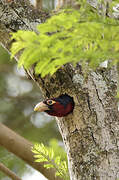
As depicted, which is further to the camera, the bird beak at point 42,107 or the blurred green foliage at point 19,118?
the blurred green foliage at point 19,118

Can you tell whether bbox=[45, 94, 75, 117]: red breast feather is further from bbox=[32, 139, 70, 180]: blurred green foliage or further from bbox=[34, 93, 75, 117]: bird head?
bbox=[32, 139, 70, 180]: blurred green foliage

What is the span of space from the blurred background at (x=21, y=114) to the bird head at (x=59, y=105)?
192 centimetres

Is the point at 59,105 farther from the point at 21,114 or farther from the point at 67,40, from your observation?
the point at 21,114

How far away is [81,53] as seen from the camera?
1.42 metres

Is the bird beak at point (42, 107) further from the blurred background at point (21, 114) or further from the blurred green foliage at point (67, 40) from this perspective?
the blurred background at point (21, 114)

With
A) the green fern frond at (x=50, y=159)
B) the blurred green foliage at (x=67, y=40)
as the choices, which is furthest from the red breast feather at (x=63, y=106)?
the blurred green foliage at (x=67, y=40)

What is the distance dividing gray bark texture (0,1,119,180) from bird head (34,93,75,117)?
1.5 inches

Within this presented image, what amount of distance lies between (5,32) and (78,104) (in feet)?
2.51

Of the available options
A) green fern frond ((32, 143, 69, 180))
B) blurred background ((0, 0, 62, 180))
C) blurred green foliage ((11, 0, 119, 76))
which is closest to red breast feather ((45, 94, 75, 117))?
green fern frond ((32, 143, 69, 180))

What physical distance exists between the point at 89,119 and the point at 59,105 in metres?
0.25

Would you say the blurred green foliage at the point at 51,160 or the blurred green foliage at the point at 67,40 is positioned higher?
the blurred green foliage at the point at 67,40

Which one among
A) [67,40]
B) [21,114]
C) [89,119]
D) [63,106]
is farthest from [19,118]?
[67,40]

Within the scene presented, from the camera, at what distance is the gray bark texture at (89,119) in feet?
7.34

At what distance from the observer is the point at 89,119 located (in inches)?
91.2
